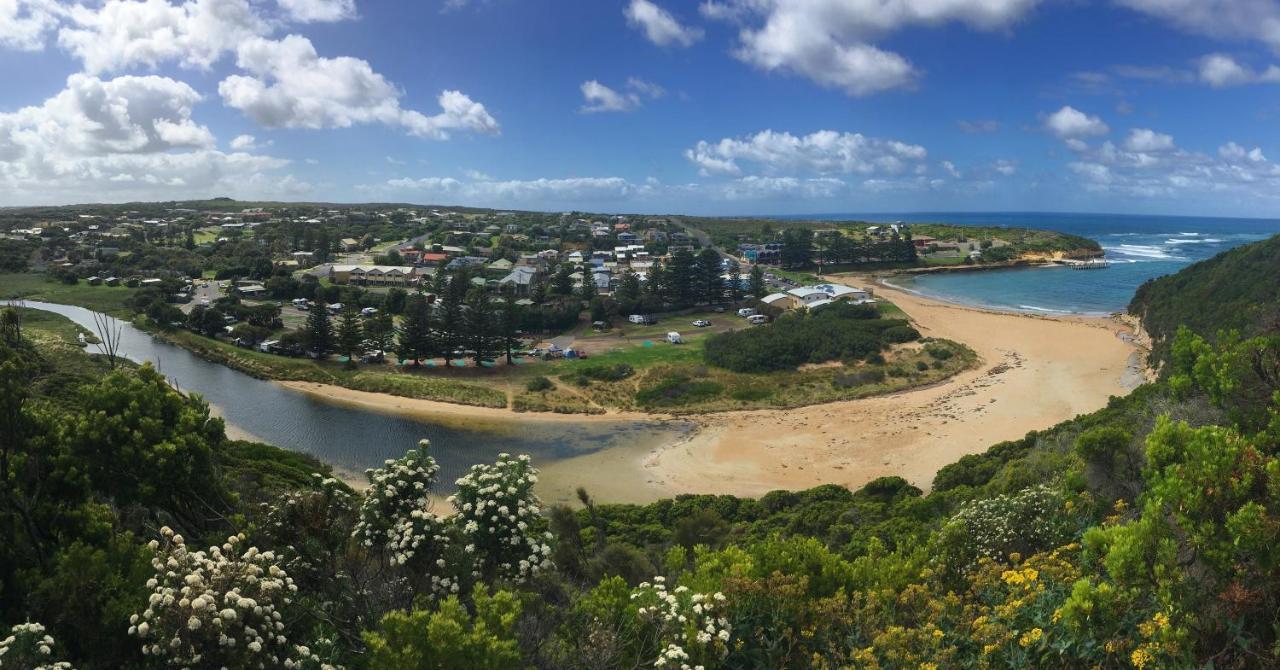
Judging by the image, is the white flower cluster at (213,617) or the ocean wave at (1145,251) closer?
the white flower cluster at (213,617)

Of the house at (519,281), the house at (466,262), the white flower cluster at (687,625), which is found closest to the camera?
the white flower cluster at (687,625)

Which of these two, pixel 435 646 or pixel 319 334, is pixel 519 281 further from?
pixel 435 646

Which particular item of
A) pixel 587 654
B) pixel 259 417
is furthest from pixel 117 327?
pixel 587 654

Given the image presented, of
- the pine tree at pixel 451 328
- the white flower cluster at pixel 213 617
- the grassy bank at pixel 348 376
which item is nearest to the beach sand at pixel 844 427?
the grassy bank at pixel 348 376

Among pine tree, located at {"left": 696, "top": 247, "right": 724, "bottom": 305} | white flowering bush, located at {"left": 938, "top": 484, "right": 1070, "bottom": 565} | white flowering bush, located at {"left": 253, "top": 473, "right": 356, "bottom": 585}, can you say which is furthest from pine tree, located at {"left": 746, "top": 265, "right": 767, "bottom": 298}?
white flowering bush, located at {"left": 253, "top": 473, "right": 356, "bottom": 585}

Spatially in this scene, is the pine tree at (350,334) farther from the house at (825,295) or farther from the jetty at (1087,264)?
the jetty at (1087,264)

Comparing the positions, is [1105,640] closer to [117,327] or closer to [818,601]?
[818,601]
